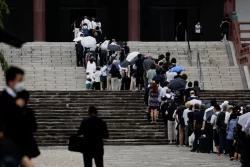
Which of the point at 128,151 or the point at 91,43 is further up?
the point at 91,43

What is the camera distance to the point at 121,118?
34.4 meters

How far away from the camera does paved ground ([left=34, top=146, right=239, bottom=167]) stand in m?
23.9

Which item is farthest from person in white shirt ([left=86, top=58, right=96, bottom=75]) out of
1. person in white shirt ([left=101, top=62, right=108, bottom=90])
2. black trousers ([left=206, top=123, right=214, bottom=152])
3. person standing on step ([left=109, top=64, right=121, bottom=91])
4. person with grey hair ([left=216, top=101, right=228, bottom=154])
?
person with grey hair ([left=216, top=101, right=228, bottom=154])

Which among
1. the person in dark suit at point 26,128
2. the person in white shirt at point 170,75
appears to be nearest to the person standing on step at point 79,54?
the person in white shirt at point 170,75

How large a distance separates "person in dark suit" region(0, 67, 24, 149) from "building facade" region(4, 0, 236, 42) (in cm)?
4185

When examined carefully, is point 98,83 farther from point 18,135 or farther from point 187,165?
point 18,135

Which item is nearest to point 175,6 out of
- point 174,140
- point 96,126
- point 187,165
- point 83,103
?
point 83,103

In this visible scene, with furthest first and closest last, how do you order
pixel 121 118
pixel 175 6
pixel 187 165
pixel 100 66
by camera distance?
pixel 175 6 → pixel 100 66 → pixel 121 118 → pixel 187 165

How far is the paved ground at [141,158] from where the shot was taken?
2392 cm

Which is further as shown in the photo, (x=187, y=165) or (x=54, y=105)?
(x=54, y=105)

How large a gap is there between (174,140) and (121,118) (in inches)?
112

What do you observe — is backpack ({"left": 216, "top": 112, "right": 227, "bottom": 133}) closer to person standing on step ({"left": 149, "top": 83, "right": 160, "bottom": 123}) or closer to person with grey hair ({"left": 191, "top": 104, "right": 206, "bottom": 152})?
person with grey hair ({"left": 191, "top": 104, "right": 206, "bottom": 152})

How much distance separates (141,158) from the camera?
26125mm

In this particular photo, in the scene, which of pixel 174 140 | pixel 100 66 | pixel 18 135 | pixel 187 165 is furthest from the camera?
pixel 100 66
